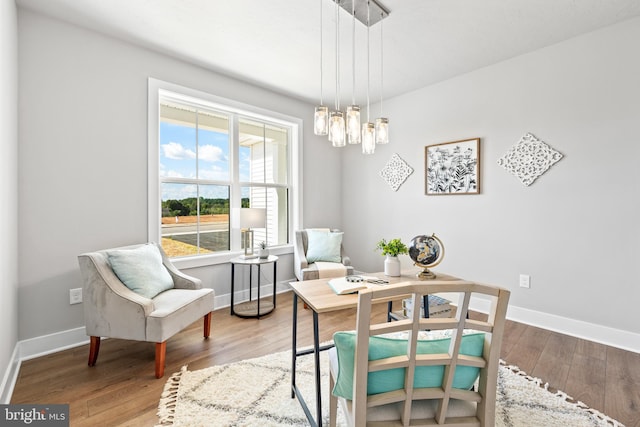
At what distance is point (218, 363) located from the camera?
2.18 m

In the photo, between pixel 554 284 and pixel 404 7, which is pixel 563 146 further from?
pixel 404 7

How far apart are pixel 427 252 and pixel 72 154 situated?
115 inches

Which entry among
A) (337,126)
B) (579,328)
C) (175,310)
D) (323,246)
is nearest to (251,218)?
(323,246)

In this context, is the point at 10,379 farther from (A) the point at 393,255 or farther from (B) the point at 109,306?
(A) the point at 393,255

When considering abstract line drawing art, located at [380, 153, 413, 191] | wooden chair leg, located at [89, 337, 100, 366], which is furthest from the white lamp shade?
abstract line drawing art, located at [380, 153, 413, 191]

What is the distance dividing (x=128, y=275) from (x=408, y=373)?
6.94 feet

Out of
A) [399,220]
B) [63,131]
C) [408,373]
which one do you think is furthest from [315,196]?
[408,373]

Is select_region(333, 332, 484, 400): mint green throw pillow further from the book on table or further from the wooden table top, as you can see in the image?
the book on table

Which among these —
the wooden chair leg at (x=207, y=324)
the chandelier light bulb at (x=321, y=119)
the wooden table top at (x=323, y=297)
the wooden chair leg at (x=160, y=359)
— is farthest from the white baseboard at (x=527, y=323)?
the chandelier light bulb at (x=321, y=119)

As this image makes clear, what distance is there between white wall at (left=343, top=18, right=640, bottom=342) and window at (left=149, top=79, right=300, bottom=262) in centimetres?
183

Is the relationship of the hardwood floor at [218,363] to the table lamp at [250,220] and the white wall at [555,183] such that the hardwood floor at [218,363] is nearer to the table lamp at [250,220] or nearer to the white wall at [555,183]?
the white wall at [555,183]

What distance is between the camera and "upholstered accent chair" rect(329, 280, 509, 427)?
0.95 metres

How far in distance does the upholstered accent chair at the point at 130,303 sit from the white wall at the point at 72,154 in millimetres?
529

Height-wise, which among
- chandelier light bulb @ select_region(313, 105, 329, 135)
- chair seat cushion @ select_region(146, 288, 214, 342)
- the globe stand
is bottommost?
chair seat cushion @ select_region(146, 288, 214, 342)
